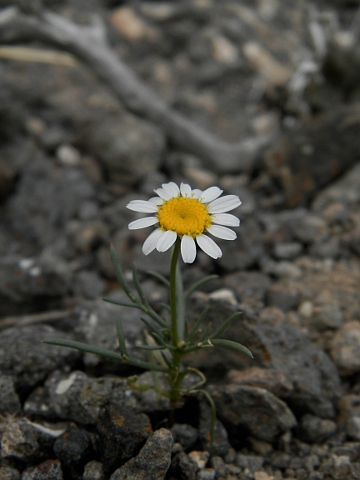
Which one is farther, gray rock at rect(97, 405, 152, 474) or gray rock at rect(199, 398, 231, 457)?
gray rock at rect(199, 398, 231, 457)

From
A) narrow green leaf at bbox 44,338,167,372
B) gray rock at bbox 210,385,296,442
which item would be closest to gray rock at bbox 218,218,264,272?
gray rock at bbox 210,385,296,442

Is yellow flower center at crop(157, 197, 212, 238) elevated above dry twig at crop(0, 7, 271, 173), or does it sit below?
below

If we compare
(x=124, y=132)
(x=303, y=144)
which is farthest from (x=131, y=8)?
(x=303, y=144)

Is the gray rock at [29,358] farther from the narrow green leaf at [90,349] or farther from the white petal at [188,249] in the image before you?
the white petal at [188,249]

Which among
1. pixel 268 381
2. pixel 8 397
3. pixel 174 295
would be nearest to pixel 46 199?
pixel 8 397

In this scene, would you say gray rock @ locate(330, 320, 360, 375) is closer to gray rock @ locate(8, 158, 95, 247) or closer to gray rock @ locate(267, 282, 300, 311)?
gray rock @ locate(267, 282, 300, 311)

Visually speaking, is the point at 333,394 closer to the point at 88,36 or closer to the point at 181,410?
the point at 181,410

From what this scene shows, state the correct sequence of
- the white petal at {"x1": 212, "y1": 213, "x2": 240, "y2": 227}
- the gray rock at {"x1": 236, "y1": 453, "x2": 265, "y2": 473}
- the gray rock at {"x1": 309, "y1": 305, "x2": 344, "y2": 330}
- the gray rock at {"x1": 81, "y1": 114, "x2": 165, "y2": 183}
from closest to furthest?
1. the white petal at {"x1": 212, "y1": 213, "x2": 240, "y2": 227}
2. the gray rock at {"x1": 236, "y1": 453, "x2": 265, "y2": 473}
3. the gray rock at {"x1": 309, "y1": 305, "x2": 344, "y2": 330}
4. the gray rock at {"x1": 81, "y1": 114, "x2": 165, "y2": 183}
